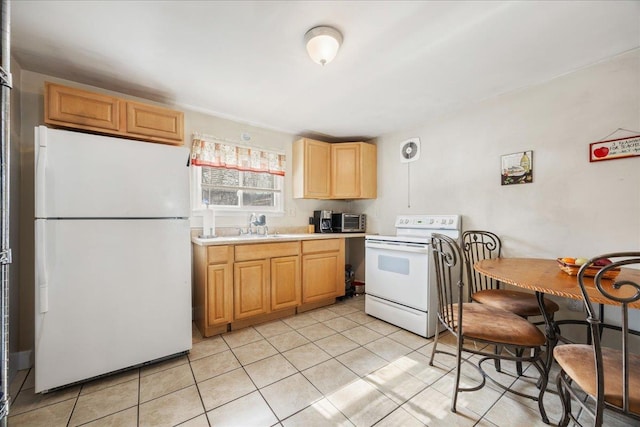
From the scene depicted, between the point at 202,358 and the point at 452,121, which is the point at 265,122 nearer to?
the point at 452,121

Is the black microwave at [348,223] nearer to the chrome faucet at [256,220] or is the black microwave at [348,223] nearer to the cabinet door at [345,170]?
the cabinet door at [345,170]

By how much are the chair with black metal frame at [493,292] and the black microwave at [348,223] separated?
1436mm

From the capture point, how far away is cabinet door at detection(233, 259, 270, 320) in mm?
2520

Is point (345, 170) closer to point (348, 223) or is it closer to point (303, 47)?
point (348, 223)

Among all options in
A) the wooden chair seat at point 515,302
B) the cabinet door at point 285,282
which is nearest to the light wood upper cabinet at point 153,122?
the cabinet door at point 285,282

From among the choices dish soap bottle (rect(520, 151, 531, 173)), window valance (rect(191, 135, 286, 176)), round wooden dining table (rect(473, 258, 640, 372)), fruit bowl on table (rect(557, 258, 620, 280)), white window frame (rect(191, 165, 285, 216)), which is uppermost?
window valance (rect(191, 135, 286, 176))

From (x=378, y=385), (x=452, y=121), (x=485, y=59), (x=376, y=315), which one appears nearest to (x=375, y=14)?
(x=485, y=59)

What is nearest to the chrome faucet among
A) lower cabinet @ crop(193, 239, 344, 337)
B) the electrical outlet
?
lower cabinet @ crop(193, 239, 344, 337)

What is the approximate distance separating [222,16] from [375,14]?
904mm

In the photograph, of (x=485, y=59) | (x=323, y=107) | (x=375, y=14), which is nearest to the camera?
(x=375, y=14)

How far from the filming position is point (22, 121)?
2.00 m

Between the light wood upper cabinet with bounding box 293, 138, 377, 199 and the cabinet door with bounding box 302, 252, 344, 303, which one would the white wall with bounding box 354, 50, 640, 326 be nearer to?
the light wood upper cabinet with bounding box 293, 138, 377, 199

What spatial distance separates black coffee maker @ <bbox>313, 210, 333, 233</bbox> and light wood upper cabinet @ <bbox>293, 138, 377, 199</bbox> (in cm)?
25

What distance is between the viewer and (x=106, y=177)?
175cm
